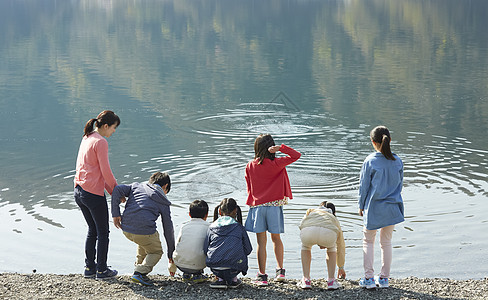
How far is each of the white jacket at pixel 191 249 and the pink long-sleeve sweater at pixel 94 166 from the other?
102cm

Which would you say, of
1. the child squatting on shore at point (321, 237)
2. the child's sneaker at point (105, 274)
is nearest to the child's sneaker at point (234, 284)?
the child squatting on shore at point (321, 237)

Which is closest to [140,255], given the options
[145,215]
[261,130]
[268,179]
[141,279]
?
[141,279]

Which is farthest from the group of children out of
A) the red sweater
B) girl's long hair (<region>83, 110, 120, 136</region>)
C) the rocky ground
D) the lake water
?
the lake water

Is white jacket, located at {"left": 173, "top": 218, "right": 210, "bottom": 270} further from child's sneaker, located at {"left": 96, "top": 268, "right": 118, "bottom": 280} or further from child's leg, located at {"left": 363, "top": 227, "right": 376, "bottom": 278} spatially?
child's leg, located at {"left": 363, "top": 227, "right": 376, "bottom": 278}

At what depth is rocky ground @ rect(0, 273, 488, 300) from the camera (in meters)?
7.08

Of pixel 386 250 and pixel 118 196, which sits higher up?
pixel 118 196

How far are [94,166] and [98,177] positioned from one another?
133 millimetres

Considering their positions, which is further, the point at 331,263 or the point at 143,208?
the point at 143,208

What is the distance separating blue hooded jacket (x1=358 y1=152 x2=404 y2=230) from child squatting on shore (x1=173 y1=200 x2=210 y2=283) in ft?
6.03

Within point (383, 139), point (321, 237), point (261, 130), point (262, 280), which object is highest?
point (383, 139)

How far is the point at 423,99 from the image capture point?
92.1 ft

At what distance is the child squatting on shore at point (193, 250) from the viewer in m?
7.49

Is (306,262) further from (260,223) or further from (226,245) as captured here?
(226,245)

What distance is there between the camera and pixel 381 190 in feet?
23.8
